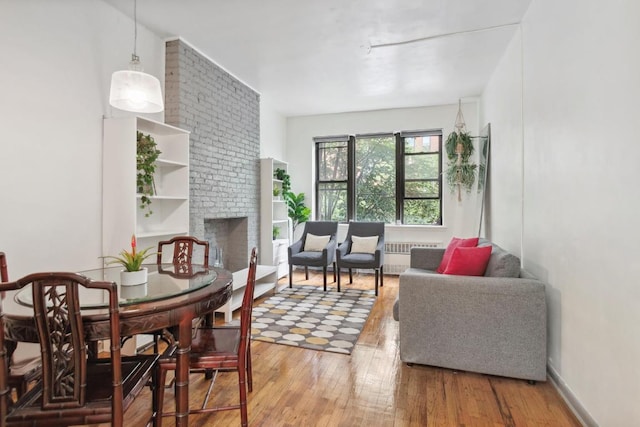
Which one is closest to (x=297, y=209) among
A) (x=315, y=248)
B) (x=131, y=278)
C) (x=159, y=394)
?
(x=315, y=248)

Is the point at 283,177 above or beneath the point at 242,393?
above

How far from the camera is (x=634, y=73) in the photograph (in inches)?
57.4

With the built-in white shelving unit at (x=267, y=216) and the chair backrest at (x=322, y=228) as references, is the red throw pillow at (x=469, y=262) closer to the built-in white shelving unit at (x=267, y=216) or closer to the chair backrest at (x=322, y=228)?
the chair backrest at (x=322, y=228)

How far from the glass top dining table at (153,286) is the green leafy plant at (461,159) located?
13.6 feet

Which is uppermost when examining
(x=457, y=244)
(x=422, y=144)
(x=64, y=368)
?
(x=422, y=144)

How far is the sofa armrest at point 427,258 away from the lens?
381cm

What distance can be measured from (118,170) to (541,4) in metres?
3.49

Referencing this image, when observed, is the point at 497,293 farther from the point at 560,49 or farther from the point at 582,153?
the point at 560,49

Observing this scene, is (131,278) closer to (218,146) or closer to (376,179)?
(218,146)

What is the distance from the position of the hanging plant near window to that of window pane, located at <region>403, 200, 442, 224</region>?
494 millimetres

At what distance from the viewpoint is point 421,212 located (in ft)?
19.1

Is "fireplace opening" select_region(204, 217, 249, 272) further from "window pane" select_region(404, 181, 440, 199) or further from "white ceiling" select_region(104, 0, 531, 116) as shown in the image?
"window pane" select_region(404, 181, 440, 199)

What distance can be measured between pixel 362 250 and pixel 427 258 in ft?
4.51

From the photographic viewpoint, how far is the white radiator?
5648mm
